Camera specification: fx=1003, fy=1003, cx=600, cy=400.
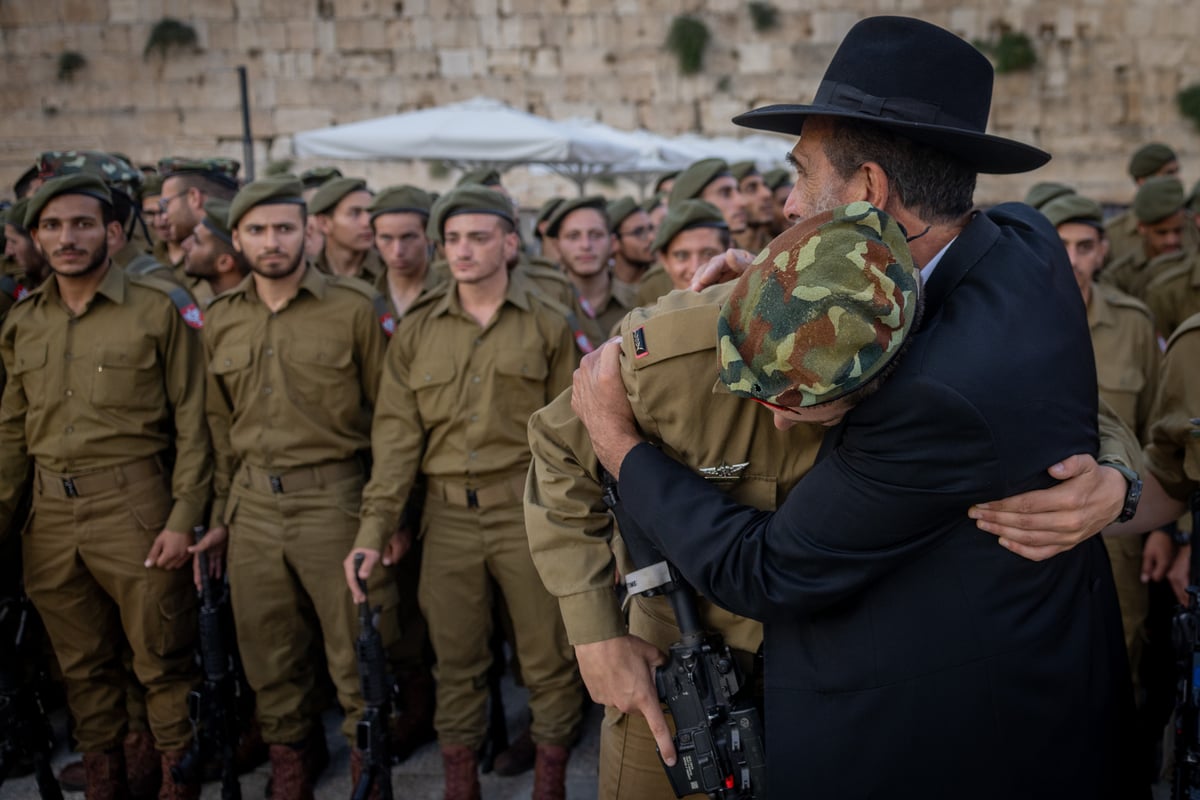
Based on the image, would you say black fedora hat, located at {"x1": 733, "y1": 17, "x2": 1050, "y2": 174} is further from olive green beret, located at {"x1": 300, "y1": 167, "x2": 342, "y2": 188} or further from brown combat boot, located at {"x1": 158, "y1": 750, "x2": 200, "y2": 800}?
olive green beret, located at {"x1": 300, "y1": 167, "x2": 342, "y2": 188}

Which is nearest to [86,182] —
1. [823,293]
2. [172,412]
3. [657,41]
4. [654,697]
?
[172,412]

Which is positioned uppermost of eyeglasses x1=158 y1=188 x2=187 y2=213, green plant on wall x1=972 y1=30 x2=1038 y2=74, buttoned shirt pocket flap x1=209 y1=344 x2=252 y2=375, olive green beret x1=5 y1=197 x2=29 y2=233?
green plant on wall x1=972 y1=30 x2=1038 y2=74

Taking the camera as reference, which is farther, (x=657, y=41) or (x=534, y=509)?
(x=657, y=41)

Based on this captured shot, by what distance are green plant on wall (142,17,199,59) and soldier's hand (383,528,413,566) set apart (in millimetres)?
18460

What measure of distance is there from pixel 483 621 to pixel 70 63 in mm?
19867

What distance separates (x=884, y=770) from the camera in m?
1.69

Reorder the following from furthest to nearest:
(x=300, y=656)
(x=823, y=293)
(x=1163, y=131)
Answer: (x=1163, y=131), (x=300, y=656), (x=823, y=293)

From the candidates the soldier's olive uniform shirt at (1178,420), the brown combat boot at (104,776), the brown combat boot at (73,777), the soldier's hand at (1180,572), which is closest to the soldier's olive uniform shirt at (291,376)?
the brown combat boot at (104,776)

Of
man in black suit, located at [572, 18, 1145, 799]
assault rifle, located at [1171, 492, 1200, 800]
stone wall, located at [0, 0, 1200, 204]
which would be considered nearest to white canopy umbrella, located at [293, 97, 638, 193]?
stone wall, located at [0, 0, 1200, 204]

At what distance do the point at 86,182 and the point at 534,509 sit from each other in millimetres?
2948

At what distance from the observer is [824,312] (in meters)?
1.45

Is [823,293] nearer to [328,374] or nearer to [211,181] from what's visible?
[328,374]

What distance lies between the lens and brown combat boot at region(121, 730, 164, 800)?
4027 millimetres

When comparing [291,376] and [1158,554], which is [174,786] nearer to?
[291,376]
